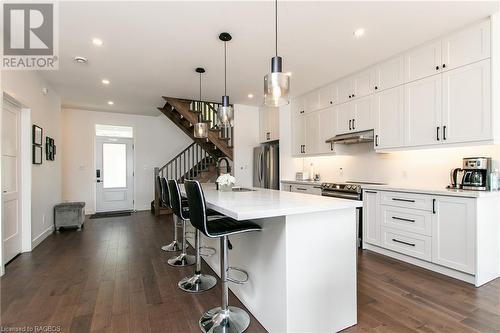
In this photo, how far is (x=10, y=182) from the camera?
10.8 ft

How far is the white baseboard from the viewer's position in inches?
150

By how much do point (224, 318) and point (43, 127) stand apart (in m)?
4.40

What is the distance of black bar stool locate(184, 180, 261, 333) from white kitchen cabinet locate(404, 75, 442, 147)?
8.18ft

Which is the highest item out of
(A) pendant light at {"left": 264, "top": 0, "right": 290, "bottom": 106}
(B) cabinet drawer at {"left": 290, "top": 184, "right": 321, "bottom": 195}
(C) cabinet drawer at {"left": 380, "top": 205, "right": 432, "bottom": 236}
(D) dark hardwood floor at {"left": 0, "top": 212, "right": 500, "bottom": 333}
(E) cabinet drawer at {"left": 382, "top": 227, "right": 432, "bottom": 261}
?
(A) pendant light at {"left": 264, "top": 0, "right": 290, "bottom": 106}

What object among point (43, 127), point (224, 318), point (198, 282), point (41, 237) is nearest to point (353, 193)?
point (198, 282)

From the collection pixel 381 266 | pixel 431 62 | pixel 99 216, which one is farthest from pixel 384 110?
pixel 99 216

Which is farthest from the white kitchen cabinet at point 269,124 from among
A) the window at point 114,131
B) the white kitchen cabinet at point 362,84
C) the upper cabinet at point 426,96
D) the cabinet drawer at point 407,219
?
the window at point 114,131

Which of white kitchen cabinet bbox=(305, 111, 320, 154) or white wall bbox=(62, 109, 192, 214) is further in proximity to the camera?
white wall bbox=(62, 109, 192, 214)

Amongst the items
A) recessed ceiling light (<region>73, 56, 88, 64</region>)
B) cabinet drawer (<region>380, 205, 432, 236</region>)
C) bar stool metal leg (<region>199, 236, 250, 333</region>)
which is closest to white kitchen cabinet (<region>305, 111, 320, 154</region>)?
cabinet drawer (<region>380, 205, 432, 236</region>)

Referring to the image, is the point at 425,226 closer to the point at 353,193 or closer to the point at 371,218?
the point at 371,218

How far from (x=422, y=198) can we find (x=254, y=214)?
2433 millimetres

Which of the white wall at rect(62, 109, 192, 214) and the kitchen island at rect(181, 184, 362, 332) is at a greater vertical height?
the white wall at rect(62, 109, 192, 214)

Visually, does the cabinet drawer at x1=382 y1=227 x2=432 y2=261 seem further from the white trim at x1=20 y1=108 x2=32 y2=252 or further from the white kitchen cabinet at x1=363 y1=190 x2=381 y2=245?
the white trim at x1=20 y1=108 x2=32 y2=252

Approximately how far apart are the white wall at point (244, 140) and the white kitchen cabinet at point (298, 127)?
1117mm
